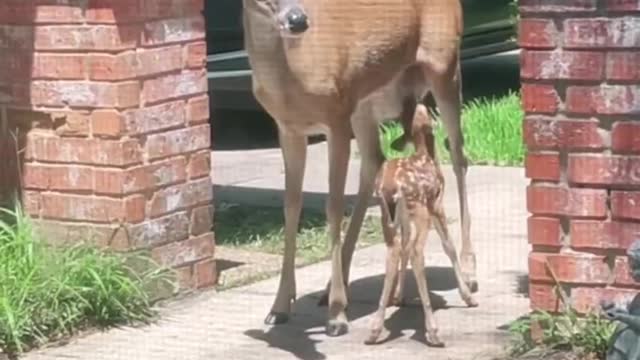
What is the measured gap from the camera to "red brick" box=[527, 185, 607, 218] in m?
5.09

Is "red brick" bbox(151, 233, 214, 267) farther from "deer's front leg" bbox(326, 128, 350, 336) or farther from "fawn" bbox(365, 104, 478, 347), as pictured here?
"fawn" bbox(365, 104, 478, 347)

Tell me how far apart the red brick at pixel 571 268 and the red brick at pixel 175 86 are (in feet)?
6.00

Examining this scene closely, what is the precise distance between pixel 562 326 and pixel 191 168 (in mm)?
1996

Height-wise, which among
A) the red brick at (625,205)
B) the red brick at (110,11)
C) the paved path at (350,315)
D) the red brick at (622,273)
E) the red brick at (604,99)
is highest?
the red brick at (110,11)

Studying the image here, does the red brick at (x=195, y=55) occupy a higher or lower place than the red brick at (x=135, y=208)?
higher

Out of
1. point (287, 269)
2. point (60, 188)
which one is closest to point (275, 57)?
point (287, 269)

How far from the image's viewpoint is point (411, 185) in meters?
5.63

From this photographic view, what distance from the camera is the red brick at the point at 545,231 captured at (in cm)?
518

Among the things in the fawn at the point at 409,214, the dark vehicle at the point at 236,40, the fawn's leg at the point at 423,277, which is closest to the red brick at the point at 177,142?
the fawn at the point at 409,214

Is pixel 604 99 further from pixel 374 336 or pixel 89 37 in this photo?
pixel 89 37

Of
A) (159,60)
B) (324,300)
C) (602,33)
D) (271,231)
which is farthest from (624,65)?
(271,231)

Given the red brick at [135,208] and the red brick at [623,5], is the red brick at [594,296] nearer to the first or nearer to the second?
the red brick at [623,5]

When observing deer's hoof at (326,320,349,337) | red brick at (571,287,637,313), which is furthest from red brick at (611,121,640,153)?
deer's hoof at (326,320,349,337)

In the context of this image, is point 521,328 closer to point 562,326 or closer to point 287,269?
point 562,326
